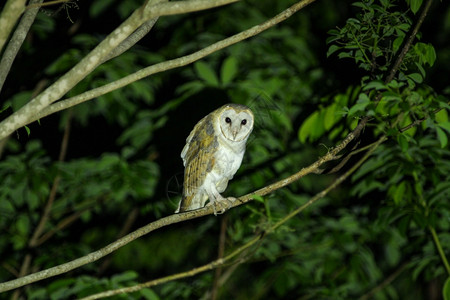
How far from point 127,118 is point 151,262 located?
218 cm

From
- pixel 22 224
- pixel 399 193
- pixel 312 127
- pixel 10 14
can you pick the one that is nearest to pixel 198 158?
pixel 312 127

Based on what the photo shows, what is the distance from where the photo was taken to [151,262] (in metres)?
5.64

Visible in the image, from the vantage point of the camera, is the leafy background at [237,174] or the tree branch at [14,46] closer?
the tree branch at [14,46]

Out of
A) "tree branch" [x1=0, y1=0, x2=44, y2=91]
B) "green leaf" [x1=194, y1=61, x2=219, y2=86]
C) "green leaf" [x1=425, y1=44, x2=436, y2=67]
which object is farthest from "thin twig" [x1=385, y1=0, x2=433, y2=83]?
"green leaf" [x1=194, y1=61, x2=219, y2=86]

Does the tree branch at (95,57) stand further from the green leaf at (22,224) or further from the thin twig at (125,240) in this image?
the green leaf at (22,224)

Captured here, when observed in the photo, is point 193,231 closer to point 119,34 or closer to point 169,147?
point 169,147

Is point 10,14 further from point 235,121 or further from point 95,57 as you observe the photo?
point 235,121

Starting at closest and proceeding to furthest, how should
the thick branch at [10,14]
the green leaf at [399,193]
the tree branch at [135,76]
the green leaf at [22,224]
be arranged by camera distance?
1. the thick branch at [10,14]
2. the tree branch at [135,76]
3. the green leaf at [399,193]
4. the green leaf at [22,224]

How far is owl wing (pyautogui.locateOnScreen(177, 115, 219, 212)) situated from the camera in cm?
262

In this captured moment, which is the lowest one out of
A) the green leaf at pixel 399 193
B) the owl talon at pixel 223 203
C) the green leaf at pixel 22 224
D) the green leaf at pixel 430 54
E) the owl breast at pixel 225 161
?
the green leaf at pixel 399 193

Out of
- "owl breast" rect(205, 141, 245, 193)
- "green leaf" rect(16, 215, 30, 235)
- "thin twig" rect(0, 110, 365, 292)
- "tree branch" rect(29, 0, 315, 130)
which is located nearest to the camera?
"tree branch" rect(29, 0, 315, 130)

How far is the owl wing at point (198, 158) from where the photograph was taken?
2.62 m

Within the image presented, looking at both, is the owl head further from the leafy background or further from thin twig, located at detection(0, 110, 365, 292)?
thin twig, located at detection(0, 110, 365, 292)

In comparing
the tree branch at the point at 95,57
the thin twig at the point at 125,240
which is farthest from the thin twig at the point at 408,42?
the tree branch at the point at 95,57
